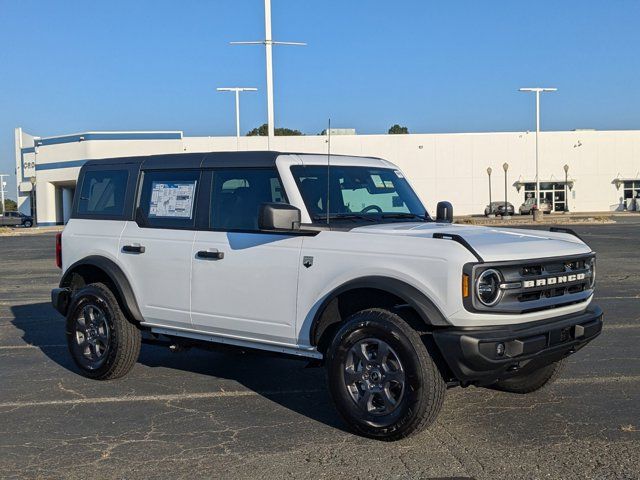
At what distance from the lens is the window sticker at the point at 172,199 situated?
6.27m

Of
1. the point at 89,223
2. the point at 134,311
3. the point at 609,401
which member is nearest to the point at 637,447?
the point at 609,401

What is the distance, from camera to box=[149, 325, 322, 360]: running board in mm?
5449

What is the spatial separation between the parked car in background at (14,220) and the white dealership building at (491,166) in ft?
3.85

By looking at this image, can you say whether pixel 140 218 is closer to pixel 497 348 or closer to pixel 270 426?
pixel 270 426

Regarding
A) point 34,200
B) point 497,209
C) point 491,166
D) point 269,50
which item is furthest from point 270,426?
point 34,200

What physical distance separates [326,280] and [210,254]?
1144mm

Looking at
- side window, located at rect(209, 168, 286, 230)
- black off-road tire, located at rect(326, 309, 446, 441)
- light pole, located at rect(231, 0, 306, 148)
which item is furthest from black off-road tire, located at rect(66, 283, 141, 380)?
light pole, located at rect(231, 0, 306, 148)

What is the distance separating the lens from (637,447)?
4699mm

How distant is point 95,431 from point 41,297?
8.64 m

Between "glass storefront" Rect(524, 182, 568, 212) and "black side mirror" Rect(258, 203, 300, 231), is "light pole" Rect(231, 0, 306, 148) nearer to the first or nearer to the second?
"black side mirror" Rect(258, 203, 300, 231)

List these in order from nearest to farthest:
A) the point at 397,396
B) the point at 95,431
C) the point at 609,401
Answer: the point at 397,396 → the point at 95,431 → the point at 609,401

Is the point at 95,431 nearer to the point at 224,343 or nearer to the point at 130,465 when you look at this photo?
the point at 130,465

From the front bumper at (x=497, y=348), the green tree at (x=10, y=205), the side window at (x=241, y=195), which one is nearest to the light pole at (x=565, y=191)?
the side window at (x=241, y=195)

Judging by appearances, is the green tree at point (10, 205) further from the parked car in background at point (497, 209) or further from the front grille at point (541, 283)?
the front grille at point (541, 283)
